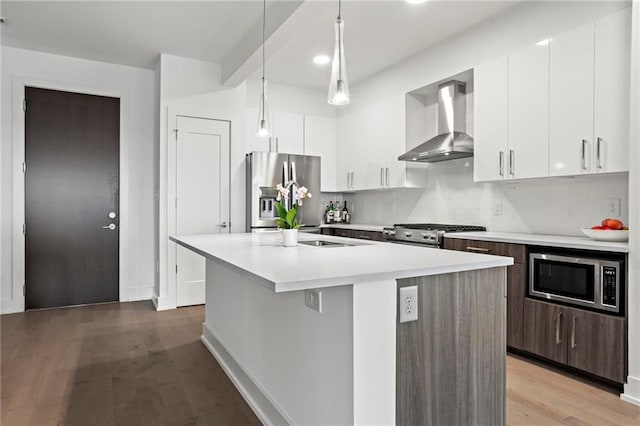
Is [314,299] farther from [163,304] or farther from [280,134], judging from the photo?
[280,134]

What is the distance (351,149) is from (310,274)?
4.07 m

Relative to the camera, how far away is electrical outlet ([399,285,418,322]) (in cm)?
151

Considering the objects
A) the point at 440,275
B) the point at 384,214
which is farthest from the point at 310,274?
the point at 384,214

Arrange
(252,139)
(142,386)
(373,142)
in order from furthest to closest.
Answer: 1. (252,139)
2. (373,142)
3. (142,386)

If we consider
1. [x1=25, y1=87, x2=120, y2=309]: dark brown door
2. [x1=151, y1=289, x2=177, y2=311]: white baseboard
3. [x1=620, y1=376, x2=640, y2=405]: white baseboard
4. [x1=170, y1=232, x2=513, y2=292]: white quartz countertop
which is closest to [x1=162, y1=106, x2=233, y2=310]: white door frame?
[x1=151, y1=289, x2=177, y2=311]: white baseboard

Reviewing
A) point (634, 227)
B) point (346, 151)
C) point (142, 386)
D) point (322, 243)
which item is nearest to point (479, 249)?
point (634, 227)

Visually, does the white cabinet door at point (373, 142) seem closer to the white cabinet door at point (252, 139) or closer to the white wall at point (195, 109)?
the white cabinet door at point (252, 139)

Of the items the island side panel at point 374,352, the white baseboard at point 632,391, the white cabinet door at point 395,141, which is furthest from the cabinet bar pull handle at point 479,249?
the island side panel at point 374,352

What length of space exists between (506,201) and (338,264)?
100 inches

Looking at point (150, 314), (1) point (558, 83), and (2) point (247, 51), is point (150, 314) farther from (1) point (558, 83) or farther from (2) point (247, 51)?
(1) point (558, 83)

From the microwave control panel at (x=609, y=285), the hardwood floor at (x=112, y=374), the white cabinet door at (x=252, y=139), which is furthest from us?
the white cabinet door at (x=252, y=139)

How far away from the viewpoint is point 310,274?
4.45 feet

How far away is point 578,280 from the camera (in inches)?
99.9

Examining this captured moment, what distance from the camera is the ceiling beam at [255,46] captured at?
3000 mm
